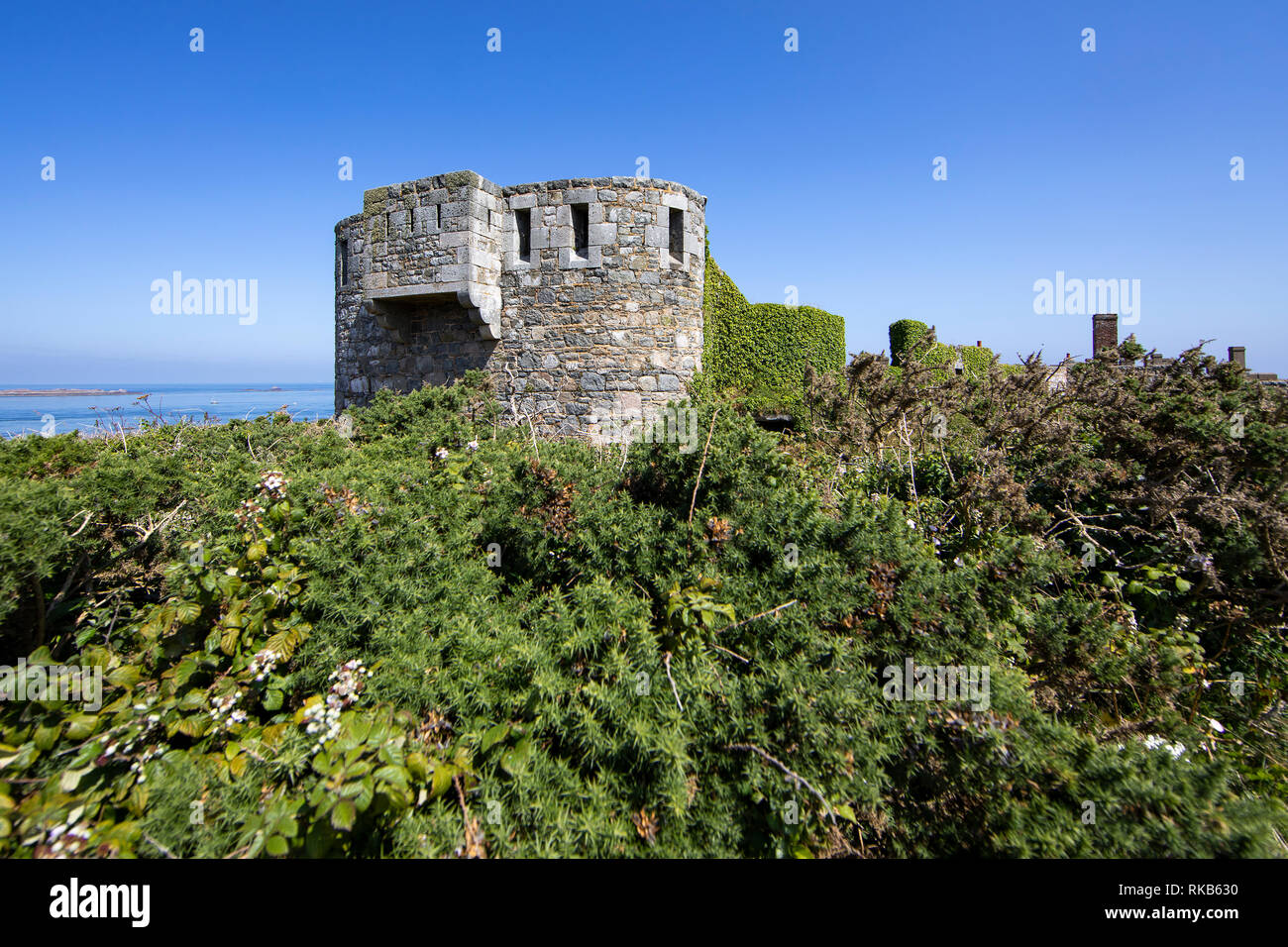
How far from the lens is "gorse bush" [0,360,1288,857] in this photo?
6.32 ft

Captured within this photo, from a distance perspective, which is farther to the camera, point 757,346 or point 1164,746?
point 757,346

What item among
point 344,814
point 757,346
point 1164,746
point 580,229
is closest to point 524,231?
point 580,229

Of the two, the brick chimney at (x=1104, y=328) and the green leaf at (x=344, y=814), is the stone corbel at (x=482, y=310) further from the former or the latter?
the brick chimney at (x=1104, y=328)

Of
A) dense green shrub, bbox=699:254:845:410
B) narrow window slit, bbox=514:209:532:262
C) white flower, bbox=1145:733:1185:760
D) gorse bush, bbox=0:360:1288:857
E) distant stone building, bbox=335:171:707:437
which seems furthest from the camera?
dense green shrub, bbox=699:254:845:410

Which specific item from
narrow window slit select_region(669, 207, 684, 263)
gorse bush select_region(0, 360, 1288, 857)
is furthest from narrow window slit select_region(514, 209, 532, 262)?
gorse bush select_region(0, 360, 1288, 857)

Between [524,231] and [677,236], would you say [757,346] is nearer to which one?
[677,236]

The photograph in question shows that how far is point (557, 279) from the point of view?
8484 millimetres

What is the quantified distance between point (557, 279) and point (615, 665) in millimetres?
7391

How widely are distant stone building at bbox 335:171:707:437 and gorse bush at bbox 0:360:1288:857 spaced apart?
459 centimetres

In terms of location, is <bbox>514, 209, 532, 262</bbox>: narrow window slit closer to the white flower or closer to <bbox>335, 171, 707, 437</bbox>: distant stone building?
<bbox>335, 171, 707, 437</bbox>: distant stone building

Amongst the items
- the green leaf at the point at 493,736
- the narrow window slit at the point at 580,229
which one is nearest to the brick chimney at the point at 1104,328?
the narrow window slit at the point at 580,229

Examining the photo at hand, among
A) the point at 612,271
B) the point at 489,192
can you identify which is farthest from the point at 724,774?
the point at 489,192
